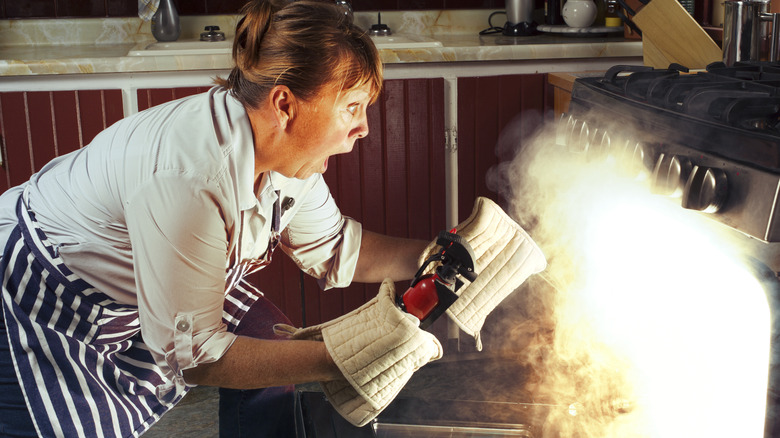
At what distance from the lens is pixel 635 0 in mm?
2557

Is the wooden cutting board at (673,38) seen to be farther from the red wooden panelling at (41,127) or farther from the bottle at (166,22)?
the red wooden panelling at (41,127)

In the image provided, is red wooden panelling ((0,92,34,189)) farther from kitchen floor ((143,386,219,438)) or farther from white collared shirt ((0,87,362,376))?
white collared shirt ((0,87,362,376))

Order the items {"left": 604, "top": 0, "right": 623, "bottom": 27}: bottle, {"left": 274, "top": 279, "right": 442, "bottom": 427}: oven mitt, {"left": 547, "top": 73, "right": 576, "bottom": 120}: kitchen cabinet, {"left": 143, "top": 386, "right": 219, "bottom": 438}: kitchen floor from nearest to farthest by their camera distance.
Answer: {"left": 274, "top": 279, "right": 442, "bottom": 427}: oven mitt, {"left": 547, "top": 73, "right": 576, "bottom": 120}: kitchen cabinet, {"left": 143, "top": 386, "right": 219, "bottom": 438}: kitchen floor, {"left": 604, "top": 0, "right": 623, "bottom": 27}: bottle

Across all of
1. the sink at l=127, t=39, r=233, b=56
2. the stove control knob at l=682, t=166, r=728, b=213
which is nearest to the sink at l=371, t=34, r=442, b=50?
the sink at l=127, t=39, r=233, b=56

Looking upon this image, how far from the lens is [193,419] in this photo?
2.16 meters

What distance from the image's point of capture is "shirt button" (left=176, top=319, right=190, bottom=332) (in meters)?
1.08

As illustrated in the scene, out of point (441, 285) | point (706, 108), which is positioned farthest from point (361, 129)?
point (706, 108)

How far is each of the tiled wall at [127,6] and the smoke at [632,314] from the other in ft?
4.70

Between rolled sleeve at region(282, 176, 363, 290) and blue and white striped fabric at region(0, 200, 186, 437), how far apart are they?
349mm

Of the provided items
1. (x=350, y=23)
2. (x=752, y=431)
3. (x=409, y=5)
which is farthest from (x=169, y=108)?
(x=409, y=5)

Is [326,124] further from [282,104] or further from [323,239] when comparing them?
[323,239]

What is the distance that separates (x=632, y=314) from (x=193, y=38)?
211cm

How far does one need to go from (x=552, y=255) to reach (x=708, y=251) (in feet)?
2.03

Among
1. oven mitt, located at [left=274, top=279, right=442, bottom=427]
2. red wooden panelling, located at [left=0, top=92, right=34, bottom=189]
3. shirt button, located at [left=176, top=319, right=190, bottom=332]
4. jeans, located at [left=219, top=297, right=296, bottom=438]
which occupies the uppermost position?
red wooden panelling, located at [left=0, top=92, right=34, bottom=189]
